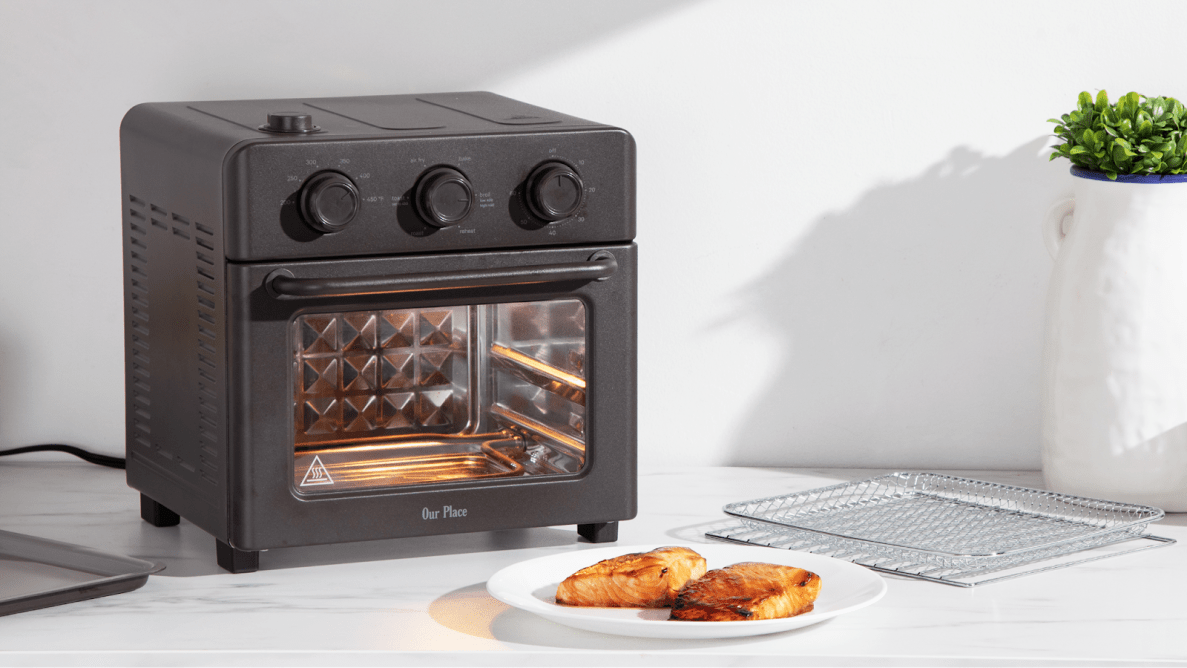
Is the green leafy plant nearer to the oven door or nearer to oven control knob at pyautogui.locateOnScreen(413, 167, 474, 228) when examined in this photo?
the oven door

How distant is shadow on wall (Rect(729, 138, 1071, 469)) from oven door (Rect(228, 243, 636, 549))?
42cm

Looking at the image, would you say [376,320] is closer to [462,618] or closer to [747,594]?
[462,618]

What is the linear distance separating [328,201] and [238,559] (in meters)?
0.31

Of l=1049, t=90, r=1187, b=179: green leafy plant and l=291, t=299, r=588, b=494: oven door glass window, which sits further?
l=1049, t=90, r=1187, b=179: green leafy plant

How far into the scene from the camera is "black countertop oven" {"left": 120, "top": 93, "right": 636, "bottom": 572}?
1207 mm

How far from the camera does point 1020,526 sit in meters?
1.42

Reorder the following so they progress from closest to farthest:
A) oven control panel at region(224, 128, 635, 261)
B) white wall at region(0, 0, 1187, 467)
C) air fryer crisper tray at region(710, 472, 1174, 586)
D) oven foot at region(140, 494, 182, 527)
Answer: oven control panel at region(224, 128, 635, 261)
air fryer crisper tray at region(710, 472, 1174, 586)
oven foot at region(140, 494, 182, 527)
white wall at region(0, 0, 1187, 467)

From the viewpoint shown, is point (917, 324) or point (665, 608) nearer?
point (665, 608)

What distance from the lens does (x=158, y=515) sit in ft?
4.63

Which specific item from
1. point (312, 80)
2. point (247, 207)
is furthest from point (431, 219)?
point (312, 80)

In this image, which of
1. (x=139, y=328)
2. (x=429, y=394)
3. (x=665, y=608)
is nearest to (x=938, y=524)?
(x=665, y=608)

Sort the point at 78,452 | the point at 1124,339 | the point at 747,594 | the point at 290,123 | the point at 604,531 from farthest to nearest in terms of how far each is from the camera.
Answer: the point at 78,452
the point at 1124,339
the point at 604,531
the point at 290,123
the point at 747,594

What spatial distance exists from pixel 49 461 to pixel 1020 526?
40.3 inches

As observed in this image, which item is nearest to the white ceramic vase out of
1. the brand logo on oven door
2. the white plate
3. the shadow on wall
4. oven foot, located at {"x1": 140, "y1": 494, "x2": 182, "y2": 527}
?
the shadow on wall
